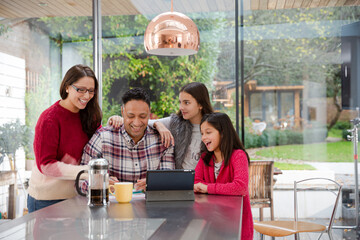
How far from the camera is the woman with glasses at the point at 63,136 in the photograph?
267cm

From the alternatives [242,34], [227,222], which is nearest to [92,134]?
[227,222]

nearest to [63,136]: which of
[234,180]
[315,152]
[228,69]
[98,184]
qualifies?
[98,184]

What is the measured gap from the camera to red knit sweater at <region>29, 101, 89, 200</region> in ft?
8.68

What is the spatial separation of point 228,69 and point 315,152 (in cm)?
128

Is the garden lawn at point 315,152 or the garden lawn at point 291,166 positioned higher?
the garden lawn at point 315,152

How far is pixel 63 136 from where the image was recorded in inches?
108

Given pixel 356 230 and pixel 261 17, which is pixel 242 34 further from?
pixel 356 230

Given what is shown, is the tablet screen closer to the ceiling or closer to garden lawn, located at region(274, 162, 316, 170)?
garden lawn, located at region(274, 162, 316, 170)

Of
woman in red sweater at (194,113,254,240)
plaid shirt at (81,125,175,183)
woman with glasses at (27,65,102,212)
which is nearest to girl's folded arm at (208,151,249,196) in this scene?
woman in red sweater at (194,113,254,240)

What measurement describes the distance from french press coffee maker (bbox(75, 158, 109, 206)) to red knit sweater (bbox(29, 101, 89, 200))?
49 centimetres

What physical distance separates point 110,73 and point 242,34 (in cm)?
153

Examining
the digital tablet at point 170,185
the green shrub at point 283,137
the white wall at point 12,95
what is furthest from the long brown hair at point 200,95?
the white wall at point 12,95

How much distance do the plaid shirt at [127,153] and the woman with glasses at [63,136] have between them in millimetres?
123

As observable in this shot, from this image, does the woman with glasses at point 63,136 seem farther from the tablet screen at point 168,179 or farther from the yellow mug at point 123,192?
the tablet screen at point 168,179
